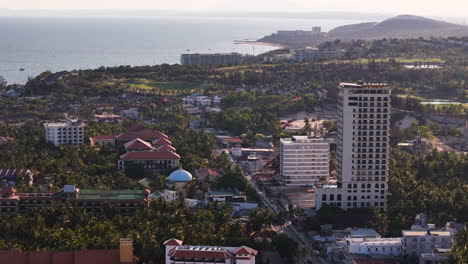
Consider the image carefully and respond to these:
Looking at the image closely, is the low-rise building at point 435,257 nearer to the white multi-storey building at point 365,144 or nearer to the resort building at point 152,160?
the white multi-storey building at point 365,144

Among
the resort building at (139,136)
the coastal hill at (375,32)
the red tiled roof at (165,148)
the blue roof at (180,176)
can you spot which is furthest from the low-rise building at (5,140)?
the coastal hill at (375,32)

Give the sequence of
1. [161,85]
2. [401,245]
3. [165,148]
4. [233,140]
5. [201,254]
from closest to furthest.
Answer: [201,254] → [401,245] → [165,148] → [233,140] → [161,85]

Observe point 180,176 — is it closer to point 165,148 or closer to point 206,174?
point 206,174

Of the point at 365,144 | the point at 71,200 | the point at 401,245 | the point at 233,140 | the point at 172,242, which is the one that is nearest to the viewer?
the point at 172,242

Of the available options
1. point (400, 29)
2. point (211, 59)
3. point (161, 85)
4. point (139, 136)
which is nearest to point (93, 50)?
point (211, 59)

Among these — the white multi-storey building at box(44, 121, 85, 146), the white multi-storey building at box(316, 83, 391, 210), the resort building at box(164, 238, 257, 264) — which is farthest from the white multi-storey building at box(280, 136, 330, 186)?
the resort building at box(164, 238, 257, 264)

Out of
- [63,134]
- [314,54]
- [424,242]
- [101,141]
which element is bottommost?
[424,242]

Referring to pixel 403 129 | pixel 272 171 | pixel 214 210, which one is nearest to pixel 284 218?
pixel 214 210
